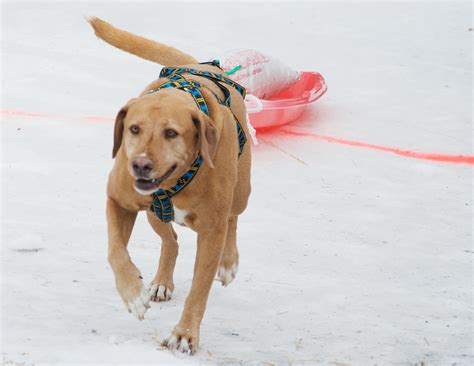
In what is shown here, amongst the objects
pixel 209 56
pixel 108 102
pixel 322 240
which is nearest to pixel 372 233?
pixel 322 240

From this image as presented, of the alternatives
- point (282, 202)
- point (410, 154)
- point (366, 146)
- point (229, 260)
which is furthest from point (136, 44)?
point (410, 154)

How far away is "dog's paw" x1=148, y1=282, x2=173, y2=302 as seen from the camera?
4344mm

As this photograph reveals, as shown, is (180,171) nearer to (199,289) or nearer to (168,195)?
(168,195)

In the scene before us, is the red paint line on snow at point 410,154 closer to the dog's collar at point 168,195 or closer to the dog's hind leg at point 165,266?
the dog's hind leg at point 165,266

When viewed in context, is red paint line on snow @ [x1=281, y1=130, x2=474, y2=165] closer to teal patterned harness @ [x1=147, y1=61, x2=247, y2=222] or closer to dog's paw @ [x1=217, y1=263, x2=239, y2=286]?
dog's paw @ [x1=217, y1=263, x2=239, y2=286]

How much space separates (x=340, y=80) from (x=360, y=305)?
429cm

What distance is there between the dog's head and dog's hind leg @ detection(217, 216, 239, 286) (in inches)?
39.7

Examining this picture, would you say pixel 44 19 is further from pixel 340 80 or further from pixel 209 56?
pixel 340 80

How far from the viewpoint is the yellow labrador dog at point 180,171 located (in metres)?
3.27

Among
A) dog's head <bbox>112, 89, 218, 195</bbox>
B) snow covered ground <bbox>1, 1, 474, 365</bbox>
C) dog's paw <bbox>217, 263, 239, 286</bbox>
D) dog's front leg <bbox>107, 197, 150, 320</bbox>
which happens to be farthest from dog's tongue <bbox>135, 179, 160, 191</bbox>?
dog's paw <bbox>217, 263, 239, 286</bbox>

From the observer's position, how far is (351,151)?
6777 mm

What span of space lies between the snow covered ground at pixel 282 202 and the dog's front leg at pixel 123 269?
206 millimetres

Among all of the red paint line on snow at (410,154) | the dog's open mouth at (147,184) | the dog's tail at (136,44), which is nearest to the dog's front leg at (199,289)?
the dog's open mouth at (147,184)

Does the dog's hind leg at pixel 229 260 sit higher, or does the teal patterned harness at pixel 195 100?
the teal patterned harness at pixel 195 100
